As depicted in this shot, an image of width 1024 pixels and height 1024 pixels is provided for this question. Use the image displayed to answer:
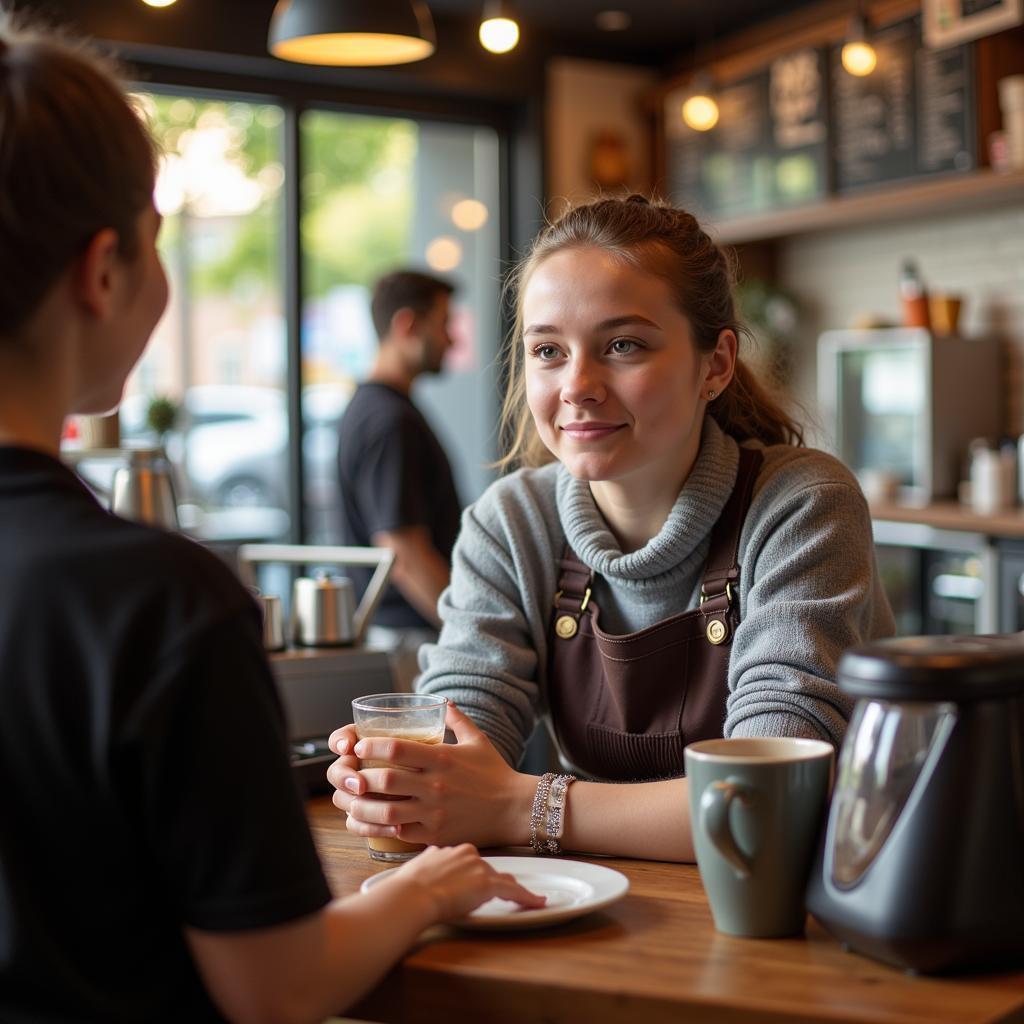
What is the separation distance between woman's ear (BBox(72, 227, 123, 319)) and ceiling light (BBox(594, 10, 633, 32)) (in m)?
4.48

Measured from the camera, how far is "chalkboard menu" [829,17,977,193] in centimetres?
427

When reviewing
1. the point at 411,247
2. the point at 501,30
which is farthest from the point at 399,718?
the point at 411,247

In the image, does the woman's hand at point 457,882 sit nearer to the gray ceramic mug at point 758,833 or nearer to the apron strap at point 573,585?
the gray ceramic mug at point 758,833

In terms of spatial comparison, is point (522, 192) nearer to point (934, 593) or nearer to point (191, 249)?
point (191, 249)

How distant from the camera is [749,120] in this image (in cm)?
512

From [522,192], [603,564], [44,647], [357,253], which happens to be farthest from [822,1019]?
[357,253]

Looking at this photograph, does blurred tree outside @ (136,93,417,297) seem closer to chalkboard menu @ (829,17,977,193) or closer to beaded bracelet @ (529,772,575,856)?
chalkboard menu @ (829,17,977,193)

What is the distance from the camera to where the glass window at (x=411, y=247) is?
211 inches

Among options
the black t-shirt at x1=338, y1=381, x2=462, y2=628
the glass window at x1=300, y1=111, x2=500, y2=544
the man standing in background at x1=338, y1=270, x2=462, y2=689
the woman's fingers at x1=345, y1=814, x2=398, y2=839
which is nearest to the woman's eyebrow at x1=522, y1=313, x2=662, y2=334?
the woman's fingers at x1=345, y1=814, x2=398, y2=839

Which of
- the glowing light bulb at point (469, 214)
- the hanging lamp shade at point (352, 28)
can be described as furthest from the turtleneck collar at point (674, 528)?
the glowing light bulb at point (469, 214)

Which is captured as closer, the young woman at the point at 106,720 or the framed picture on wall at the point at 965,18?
the young woman at the point at 106,720

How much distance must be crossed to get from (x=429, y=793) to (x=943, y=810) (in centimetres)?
52

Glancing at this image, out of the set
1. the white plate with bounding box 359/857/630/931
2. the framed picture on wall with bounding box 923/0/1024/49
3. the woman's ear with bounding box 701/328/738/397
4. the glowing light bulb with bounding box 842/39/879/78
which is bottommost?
the white plate with bounding box 359/857/630/931

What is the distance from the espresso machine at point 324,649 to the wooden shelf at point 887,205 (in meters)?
2.56
